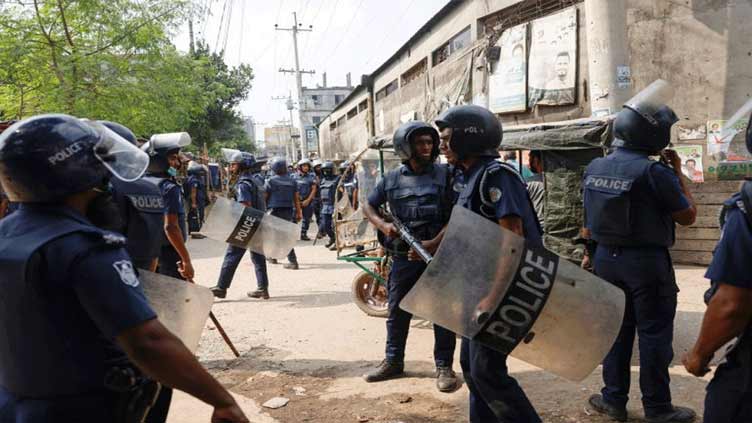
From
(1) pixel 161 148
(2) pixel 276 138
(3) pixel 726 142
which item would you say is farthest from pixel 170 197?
(2) pixel 276 138

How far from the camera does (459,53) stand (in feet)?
43.4

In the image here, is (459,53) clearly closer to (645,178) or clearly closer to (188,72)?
(188,72)

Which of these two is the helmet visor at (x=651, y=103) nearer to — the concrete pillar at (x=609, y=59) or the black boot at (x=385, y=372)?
the black boot at (x=385, y=372)

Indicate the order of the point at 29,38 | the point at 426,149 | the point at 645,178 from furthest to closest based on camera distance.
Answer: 1. the point at 29,38
2. the point at 426,149
3. the point at 645,178

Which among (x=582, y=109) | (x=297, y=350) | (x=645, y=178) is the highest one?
(x=582, y=109)

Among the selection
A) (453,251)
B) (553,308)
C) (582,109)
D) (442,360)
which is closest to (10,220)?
(453,251)

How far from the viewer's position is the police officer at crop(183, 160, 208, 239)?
13.0 metres

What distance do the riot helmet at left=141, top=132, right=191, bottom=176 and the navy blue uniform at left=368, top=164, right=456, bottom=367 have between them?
150cm

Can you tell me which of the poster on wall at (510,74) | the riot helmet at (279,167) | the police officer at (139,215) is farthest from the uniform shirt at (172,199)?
the poster on wall at (510,74)

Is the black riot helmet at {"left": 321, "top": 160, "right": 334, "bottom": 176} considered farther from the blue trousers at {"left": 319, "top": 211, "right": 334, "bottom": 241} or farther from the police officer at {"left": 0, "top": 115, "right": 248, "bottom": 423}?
the police officer at {"left": 0, "top": 115, "right": 248, "bottom": 423}

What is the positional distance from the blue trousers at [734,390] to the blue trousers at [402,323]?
212cm

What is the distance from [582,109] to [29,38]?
10.3 m

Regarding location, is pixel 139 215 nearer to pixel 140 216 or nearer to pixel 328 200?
pixel 140 216

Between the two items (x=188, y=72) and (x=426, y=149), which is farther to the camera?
(x=188, y=72)
